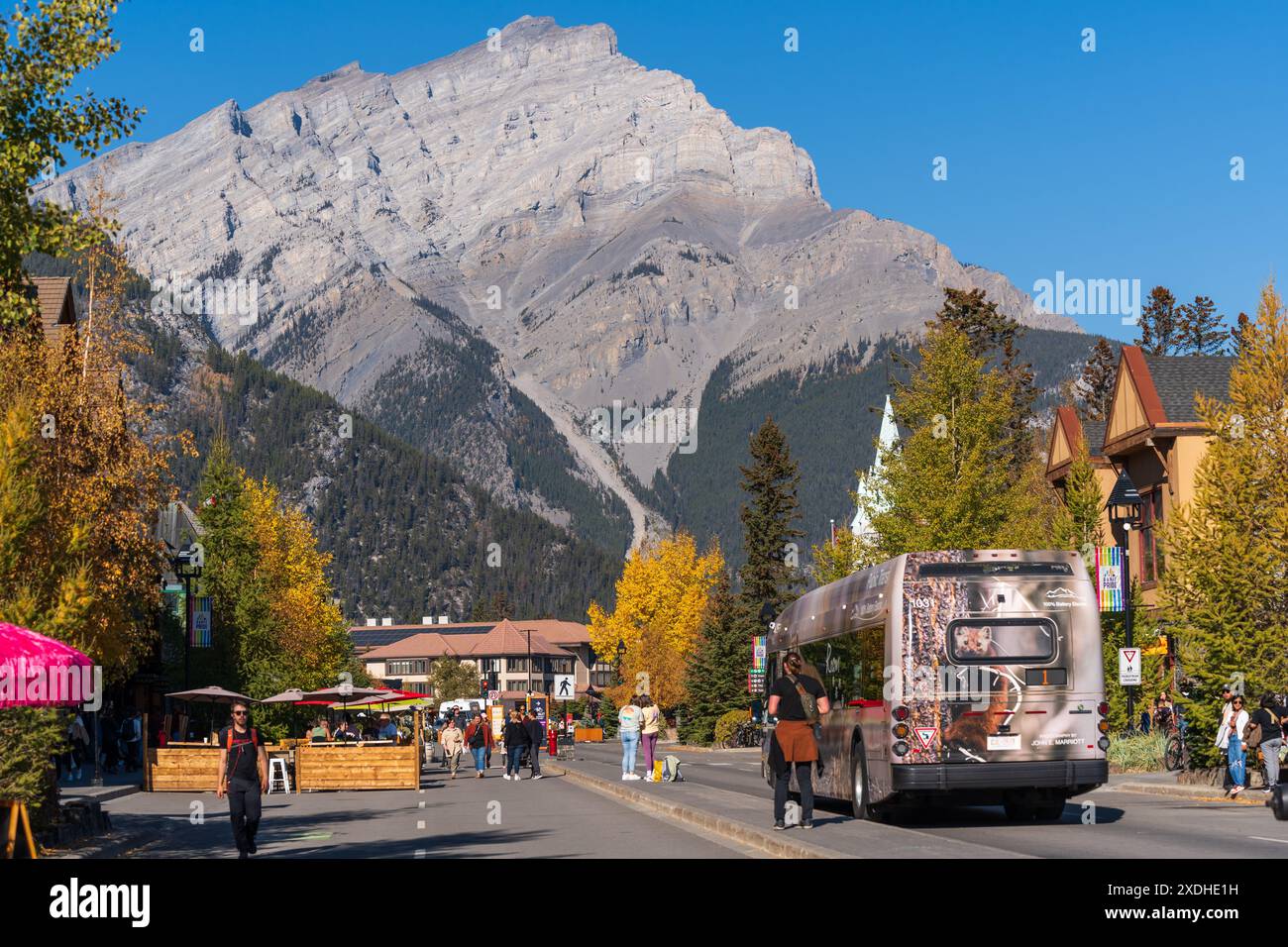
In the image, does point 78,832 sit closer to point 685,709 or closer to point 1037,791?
point 1037,791

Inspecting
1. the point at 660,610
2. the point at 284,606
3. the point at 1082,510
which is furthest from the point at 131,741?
the point at 660,610

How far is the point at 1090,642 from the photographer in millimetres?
20734

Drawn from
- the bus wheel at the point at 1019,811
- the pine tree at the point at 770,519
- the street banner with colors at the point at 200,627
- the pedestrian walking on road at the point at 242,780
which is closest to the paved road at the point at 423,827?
the pedestrian walking on road at the point at 242,780

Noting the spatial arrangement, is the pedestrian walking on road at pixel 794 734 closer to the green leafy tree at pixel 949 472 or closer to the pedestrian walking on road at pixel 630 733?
the pedestrian walking on road at pixel 630 733

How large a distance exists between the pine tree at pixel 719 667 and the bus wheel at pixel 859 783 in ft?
169

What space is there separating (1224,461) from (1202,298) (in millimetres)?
64776

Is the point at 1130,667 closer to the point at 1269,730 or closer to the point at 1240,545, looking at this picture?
the point at 1240,545

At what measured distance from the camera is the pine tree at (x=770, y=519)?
81938 millimetres

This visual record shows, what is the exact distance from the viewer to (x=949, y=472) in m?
45.4

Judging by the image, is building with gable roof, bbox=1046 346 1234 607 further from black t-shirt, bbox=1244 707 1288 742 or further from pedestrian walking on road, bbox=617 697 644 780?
black t-shirt, bbox=1244 707 1288 742

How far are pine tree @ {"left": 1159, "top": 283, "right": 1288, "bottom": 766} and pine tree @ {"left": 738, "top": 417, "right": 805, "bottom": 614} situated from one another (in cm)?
5140

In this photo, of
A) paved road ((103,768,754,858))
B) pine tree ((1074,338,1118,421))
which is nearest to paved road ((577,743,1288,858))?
paved road ((103,768,754,858))

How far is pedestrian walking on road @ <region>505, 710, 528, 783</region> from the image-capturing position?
1626 inches
